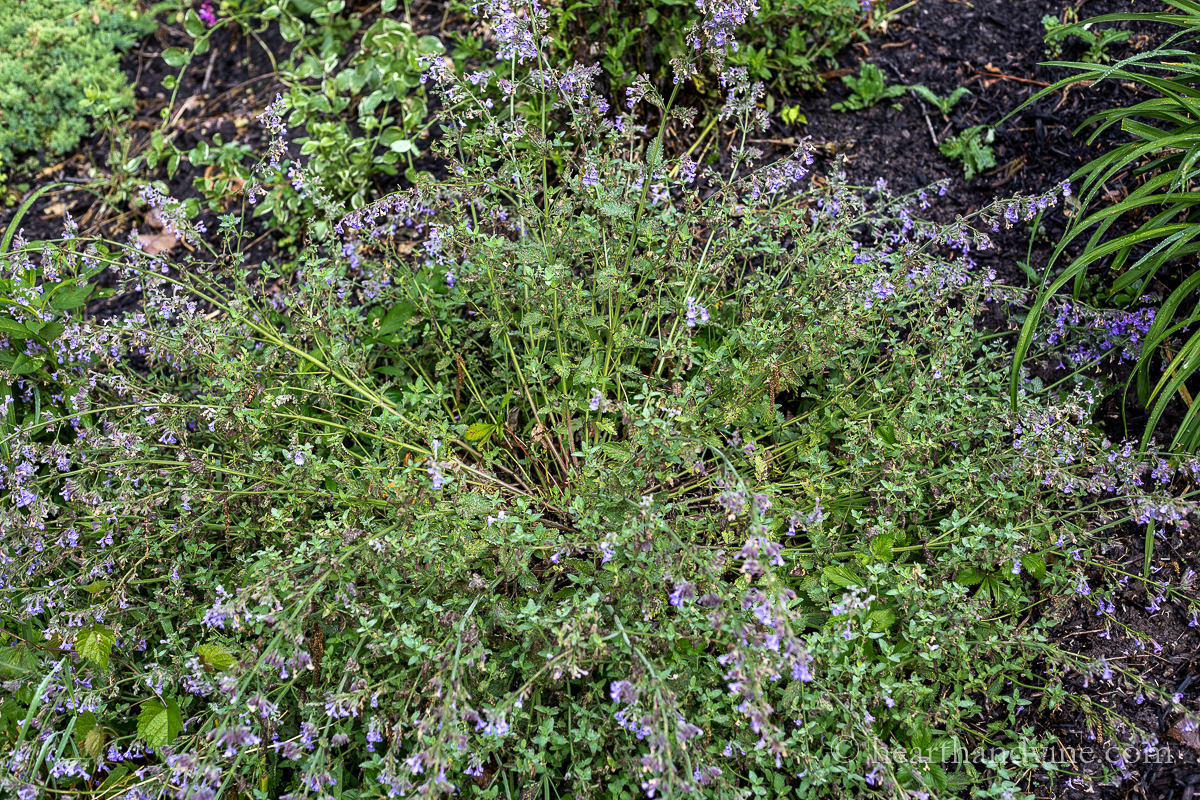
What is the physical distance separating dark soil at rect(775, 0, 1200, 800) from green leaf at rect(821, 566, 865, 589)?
640mm

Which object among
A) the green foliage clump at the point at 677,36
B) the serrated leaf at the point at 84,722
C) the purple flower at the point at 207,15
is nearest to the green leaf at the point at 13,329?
the serrated leaf at the point at 84,722

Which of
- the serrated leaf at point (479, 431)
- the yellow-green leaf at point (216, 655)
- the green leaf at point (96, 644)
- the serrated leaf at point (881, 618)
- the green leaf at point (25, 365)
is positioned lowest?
the green leaf at point (96, 644)

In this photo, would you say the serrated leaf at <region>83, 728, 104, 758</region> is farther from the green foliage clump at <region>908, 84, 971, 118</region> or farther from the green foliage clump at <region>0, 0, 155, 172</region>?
the green foliage clump at <region>908, 84, 971, 118</region>

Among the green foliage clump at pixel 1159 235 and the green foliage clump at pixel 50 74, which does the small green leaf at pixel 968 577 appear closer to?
the green foliage clump at pixel 1159 235

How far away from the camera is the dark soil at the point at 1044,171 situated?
2486 mm

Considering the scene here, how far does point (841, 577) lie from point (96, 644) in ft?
7.32

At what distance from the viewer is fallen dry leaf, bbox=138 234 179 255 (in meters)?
4.34

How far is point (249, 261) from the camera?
4.15 m

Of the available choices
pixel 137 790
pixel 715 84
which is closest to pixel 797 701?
pixel 137 790

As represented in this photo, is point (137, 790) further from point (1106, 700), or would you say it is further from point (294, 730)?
point (1106, 700)

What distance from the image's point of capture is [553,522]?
2777 mm

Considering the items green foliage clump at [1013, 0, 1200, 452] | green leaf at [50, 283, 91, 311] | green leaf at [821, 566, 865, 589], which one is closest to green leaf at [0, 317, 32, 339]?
green leaf at [50, 283, 91, 311]

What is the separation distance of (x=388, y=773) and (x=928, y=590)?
1.66 meters

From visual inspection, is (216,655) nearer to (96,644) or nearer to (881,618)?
(96,644)
